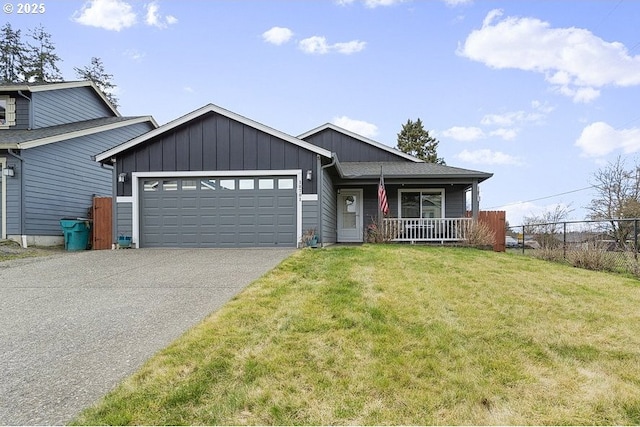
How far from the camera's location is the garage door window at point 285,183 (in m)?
11.4

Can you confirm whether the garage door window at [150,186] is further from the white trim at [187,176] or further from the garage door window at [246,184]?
the garage door window at [246,184]

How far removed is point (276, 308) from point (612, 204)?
934 inches

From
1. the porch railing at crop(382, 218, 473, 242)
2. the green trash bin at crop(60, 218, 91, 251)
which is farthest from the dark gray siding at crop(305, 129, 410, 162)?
the green trash bin at crop(60, 218, 91, 251)

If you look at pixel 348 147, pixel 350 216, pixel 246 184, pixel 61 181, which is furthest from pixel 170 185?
pixel 348 147

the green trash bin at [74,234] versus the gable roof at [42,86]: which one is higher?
the gable roof at [42,86]

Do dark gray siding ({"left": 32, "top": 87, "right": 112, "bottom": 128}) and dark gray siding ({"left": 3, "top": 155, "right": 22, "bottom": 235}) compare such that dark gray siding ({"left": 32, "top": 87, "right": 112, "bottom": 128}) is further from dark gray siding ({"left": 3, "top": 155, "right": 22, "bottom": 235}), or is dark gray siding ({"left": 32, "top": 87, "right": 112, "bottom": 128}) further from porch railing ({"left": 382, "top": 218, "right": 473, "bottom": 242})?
porch railing ({"left": 382, "top": 218, "right": 473, "bottom": 242})

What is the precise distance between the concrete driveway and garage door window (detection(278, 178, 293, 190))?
9.68ft

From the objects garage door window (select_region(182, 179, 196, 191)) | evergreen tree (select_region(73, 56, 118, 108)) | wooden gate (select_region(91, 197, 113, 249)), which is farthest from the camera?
evergreen tree (select_region(73, 56, 118, 108))

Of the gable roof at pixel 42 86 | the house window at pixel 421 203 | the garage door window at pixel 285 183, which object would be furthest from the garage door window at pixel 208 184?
the gable roof at pixel 42 86

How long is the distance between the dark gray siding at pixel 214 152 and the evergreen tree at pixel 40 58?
2276cm

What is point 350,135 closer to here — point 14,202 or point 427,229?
point 427,229

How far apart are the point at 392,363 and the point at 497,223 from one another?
1304cm

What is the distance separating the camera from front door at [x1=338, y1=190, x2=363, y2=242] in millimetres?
15383

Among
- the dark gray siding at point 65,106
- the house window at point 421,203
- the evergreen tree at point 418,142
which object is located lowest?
the house window at point 421,203
